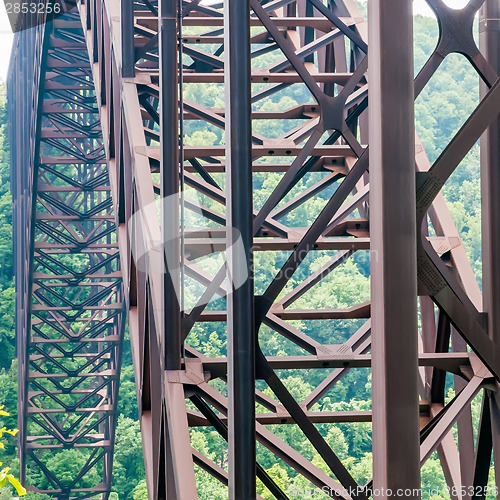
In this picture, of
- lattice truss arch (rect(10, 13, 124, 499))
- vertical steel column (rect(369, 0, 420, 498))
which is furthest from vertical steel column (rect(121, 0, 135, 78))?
lattice truss arch (rect(10, 13, 124, 499))

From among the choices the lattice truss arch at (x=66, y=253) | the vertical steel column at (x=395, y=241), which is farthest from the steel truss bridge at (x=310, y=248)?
the lattice truss arch at (x=66, y=253)

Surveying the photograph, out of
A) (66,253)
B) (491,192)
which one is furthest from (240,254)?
(66,253)

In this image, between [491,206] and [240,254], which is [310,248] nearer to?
[240,254]

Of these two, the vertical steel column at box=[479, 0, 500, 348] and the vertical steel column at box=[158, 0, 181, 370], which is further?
the vertical steel column at box=[158, 0, 181, 370]

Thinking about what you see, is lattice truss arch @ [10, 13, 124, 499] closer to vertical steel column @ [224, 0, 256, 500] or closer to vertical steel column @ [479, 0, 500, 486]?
vertical steel column @ [224, 0, 256, 500]

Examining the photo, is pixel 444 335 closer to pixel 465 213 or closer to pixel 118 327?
pixel 118 327
